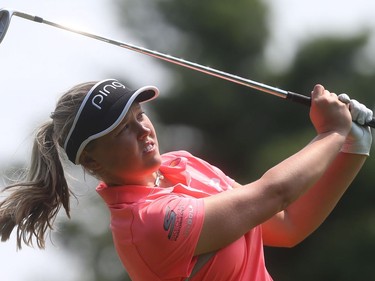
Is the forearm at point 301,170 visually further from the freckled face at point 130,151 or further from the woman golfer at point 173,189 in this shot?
the freckled face at point 130,151

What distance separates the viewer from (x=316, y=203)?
3.95 metres

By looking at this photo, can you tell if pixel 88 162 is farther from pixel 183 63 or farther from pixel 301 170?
pixel 301 170

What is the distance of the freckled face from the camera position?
3.72 m

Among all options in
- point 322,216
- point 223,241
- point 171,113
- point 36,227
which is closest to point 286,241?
point 322,216

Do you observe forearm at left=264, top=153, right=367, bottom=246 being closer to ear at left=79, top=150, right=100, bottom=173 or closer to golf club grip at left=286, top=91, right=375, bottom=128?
golf club grip at left=286, top=91, right=375, bottom=128

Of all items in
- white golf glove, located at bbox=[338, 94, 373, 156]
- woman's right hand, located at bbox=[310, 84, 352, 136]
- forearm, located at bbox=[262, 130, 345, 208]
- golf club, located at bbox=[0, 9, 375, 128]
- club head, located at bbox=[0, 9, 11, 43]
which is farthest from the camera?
club head, located at bbox=[0, 9, 11, 43]

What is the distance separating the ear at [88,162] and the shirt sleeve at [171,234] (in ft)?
0.92

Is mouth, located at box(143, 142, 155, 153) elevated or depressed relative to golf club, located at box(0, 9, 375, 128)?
depressed

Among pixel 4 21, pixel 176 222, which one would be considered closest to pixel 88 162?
pixel 176 222

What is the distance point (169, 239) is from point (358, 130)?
704mm

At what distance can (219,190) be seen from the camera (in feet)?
12.5

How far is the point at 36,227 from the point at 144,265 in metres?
0.52

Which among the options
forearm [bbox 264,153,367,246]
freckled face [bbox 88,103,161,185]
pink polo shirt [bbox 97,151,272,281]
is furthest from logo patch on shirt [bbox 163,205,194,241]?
forearm [bbox 264,153,367,246]

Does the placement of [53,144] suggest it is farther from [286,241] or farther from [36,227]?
[286,241]
